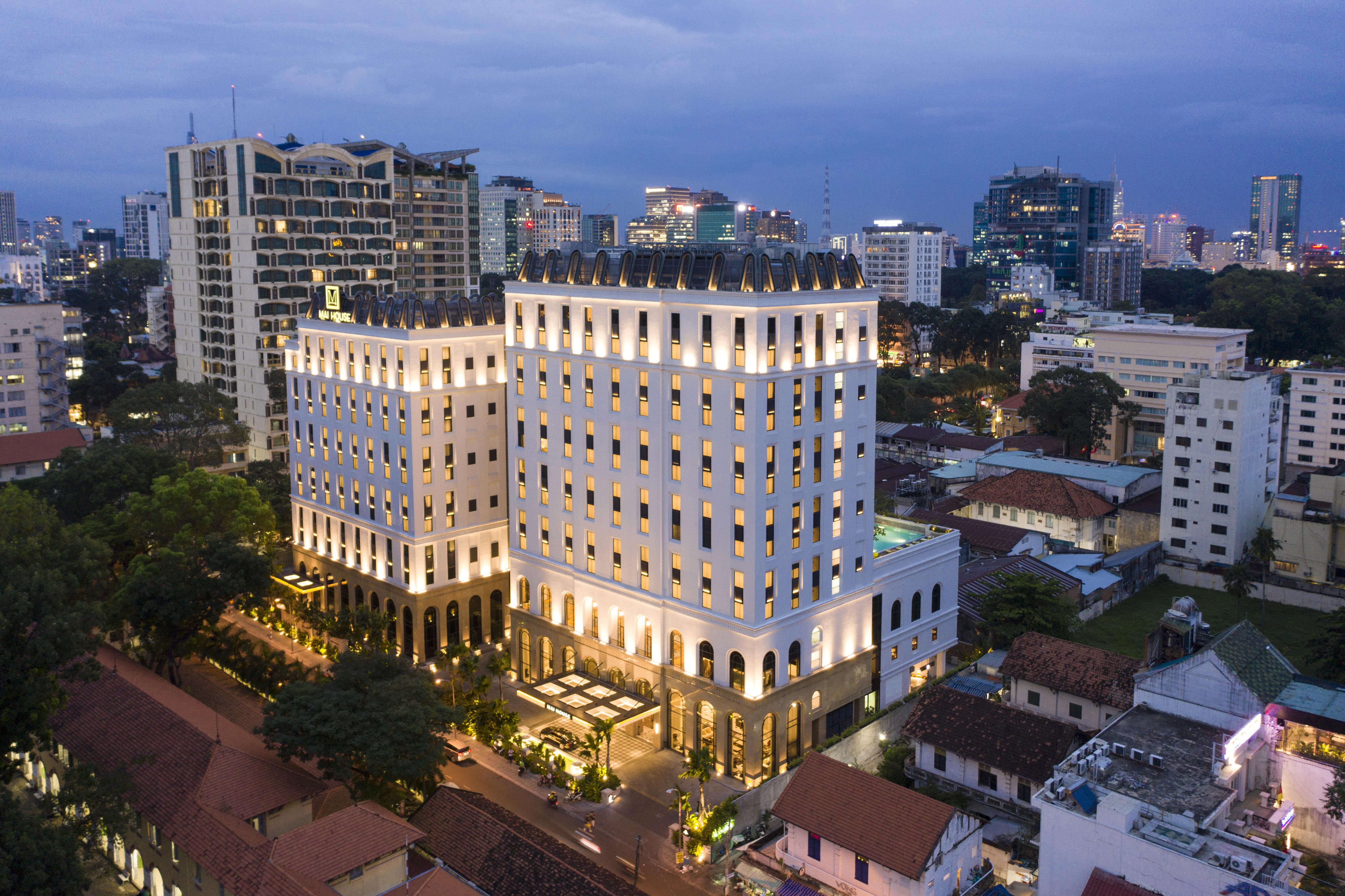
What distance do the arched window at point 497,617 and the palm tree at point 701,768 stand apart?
25.3m

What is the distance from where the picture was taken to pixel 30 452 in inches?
3927

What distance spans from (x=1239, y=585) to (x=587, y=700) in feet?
177

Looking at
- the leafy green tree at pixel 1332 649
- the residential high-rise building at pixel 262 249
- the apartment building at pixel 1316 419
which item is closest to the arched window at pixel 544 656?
the leafy green tree at pixel 1332 649

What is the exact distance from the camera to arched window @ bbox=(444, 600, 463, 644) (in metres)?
70.6

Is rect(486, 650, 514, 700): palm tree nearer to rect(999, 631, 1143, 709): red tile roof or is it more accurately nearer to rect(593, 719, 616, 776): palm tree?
rect(593, 719, 616, 776): palm tree

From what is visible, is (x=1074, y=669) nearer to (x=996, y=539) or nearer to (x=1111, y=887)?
(x=1111, y=887)

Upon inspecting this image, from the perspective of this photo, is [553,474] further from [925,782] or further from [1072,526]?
[1072,526]

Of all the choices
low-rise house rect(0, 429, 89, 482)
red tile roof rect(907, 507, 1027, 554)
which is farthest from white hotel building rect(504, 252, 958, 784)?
low-rise house rect(0, 429, 89, 482)

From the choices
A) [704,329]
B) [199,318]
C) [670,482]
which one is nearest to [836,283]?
[704,329]

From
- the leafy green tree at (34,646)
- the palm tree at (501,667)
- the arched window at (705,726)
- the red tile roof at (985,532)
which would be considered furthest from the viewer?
the red tile roof at (985,532)

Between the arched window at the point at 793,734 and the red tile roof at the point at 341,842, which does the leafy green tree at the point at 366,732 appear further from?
the arched window at the point at 793,734

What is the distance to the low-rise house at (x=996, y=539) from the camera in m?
83.5

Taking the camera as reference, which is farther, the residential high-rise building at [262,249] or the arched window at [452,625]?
the residential high-rise building at [262,249]

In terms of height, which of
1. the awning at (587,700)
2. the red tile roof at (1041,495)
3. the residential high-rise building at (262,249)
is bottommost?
the awning at (587,700)
